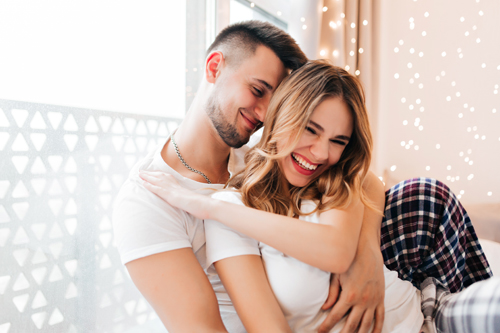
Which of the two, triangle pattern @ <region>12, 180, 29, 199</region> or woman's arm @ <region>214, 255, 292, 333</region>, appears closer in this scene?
woman's arm @ <region>214, 255, 292, 333</region>

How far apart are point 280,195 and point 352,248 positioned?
0.29 m

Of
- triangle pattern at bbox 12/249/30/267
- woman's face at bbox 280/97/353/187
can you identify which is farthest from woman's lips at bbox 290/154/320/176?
triangle pattern at bbox 12/249/30/267

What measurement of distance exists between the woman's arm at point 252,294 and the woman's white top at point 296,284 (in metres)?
0.02

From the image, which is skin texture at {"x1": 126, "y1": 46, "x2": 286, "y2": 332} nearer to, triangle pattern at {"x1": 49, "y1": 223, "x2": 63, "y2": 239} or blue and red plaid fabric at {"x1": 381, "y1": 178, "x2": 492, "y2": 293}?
triangle pattern at {"x1": 49, "y1": 223, "x2": 63, "y2": 239}

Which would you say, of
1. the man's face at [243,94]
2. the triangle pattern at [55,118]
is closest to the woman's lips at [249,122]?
the man's face at [243,94]

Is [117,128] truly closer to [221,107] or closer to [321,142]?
[221,107]

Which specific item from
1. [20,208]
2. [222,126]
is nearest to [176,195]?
Answer: [222,126]

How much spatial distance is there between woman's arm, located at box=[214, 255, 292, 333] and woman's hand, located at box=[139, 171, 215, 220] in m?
0.15

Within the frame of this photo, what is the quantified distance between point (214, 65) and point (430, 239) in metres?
0.91

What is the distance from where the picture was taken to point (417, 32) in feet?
7.20

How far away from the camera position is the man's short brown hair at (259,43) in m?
1.12

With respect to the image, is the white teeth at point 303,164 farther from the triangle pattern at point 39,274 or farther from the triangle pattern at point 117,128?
the triangle pattern at point 39,274

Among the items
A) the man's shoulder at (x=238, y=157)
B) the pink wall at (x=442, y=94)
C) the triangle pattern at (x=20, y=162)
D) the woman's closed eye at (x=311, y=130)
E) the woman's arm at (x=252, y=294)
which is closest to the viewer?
the woman's arm at (x=252, y=294)

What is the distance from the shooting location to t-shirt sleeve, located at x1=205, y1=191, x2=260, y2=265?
86 cm
